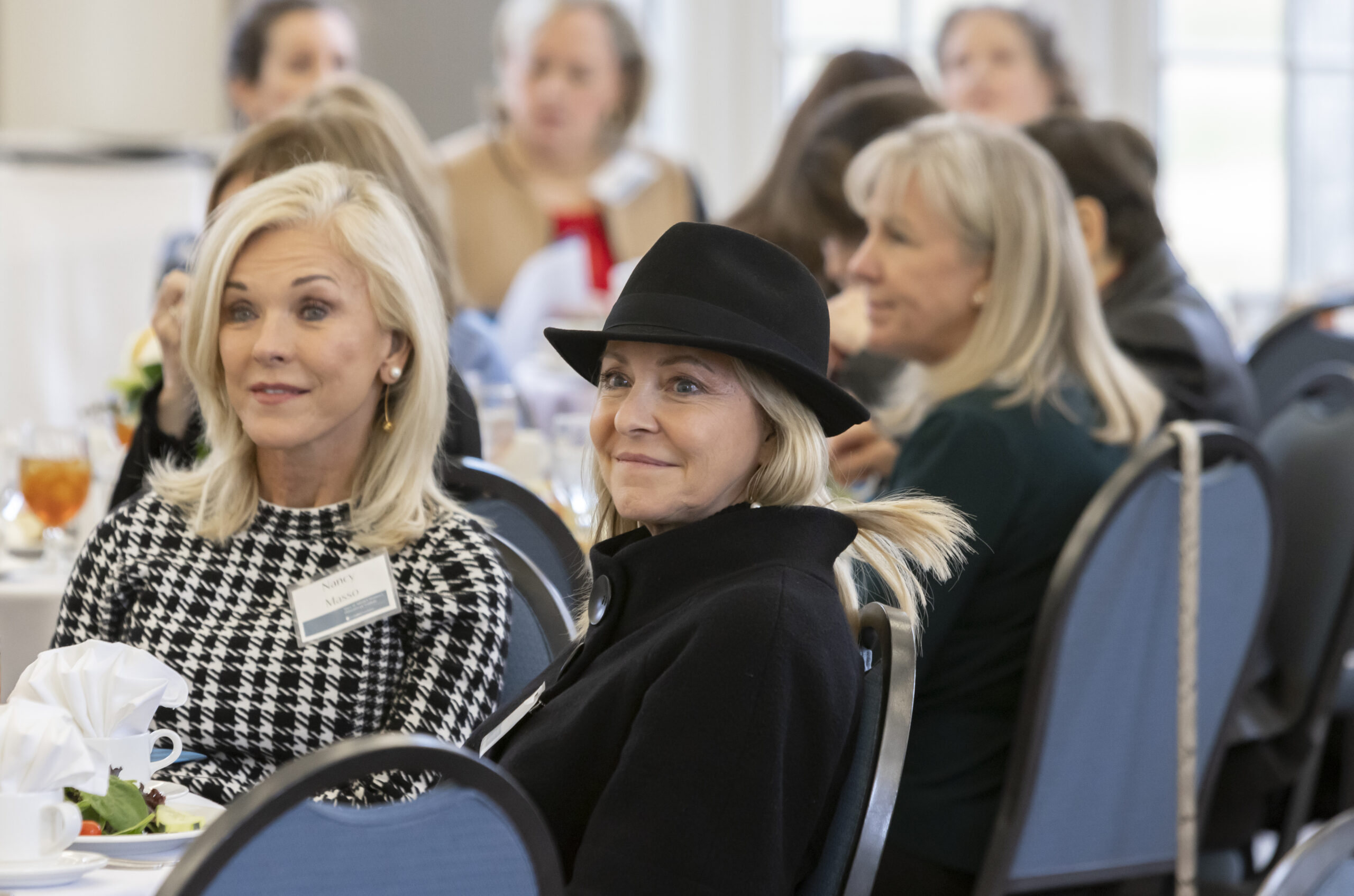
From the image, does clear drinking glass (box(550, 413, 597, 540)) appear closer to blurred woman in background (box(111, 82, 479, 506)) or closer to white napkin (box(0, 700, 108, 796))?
blurred woman in background (box(111, 82, 479, 506))

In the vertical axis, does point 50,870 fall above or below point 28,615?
above

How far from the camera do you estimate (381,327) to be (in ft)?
5.93

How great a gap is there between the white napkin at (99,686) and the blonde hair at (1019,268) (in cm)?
139

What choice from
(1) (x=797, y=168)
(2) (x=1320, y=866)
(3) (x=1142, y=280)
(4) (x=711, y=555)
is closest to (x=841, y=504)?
(4) (x=711, y=555)

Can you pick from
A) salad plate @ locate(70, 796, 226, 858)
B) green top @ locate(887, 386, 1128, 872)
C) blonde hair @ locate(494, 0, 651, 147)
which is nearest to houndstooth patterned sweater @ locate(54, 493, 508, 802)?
salad plate @ locate(70, 796, 226, 858)

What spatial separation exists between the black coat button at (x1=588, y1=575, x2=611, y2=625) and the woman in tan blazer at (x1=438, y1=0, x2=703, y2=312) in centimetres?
347

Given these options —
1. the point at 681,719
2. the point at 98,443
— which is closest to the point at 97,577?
the point at 681,719

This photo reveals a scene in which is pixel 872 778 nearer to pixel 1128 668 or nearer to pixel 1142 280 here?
pixel 1128 668

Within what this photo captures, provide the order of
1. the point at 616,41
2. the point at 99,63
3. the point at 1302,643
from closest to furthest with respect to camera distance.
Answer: the point at 1302,643 → the point at 616,41 → the point at 99,63

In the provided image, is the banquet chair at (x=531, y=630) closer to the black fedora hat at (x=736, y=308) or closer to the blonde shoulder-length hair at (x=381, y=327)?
the blonde shoulder-length hair at (x=381, y=327)

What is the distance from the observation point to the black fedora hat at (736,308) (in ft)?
4.32

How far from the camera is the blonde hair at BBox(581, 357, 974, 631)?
1.38m

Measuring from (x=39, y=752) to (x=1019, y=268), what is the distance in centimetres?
172

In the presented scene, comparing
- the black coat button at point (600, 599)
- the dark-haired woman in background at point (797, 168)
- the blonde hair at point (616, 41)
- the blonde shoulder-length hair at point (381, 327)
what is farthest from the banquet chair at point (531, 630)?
the blonde hair at point (616, 41)
